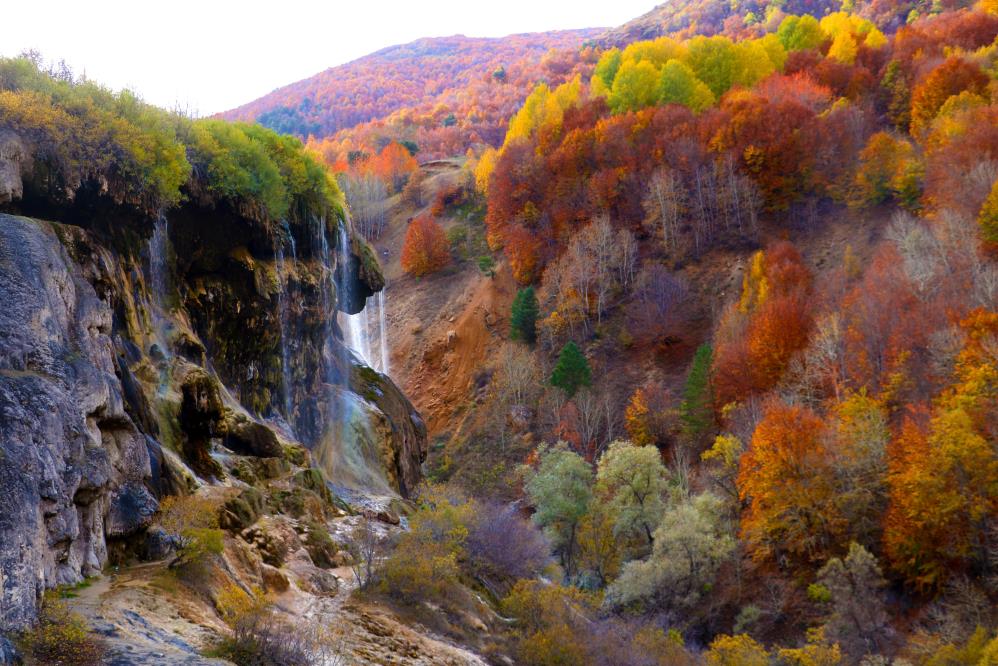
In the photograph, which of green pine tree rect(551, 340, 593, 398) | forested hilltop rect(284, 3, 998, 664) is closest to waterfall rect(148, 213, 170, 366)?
forested hilltop rect(284, 3, 998, 664)

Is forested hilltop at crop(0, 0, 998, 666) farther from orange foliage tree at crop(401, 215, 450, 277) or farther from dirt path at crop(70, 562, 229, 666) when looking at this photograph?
orange foliage tree at crop(401, 215, 450, 277)

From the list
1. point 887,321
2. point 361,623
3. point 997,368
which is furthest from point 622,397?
point 361,623

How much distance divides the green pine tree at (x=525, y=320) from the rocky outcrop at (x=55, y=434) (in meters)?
47.3

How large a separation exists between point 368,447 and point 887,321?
28899 mm

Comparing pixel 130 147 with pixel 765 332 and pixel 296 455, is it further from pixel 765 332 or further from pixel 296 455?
pixel 765 332

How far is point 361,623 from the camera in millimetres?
14898

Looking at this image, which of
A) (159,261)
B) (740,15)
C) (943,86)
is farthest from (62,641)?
(740,15)

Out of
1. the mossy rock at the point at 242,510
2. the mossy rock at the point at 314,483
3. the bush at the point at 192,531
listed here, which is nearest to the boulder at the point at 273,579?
the bush at the point at 192,531

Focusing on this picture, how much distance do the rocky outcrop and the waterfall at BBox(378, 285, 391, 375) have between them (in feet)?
161

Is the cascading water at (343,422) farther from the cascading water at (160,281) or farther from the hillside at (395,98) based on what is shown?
the hillside at (395,98)

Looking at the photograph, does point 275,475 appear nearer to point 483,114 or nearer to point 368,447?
point 368,447

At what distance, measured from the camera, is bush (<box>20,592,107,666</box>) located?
8672 mm

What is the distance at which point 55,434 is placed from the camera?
37.0 feet

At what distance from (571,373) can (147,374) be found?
3963 centimetres
